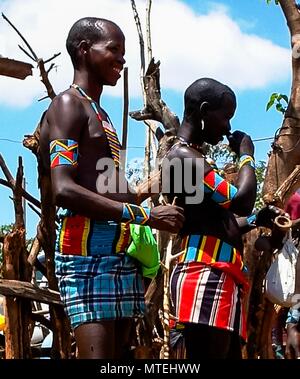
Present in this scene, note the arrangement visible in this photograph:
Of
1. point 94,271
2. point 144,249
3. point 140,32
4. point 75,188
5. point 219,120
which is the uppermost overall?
point 140,32

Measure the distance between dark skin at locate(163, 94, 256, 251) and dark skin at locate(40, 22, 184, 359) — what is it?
0.38 m

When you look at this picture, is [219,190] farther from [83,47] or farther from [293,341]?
[293,341]

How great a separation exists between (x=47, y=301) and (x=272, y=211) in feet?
5.25

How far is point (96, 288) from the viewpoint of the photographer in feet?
10.3

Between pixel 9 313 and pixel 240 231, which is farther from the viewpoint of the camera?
pixel 9 313

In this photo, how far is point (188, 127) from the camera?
150 inches

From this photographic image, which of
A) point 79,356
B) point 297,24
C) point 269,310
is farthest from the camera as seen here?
point 297,24

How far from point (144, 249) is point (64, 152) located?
506 millimetres

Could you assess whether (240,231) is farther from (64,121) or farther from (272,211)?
(64,121)

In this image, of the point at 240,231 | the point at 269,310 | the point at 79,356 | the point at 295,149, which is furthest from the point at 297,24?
the point at 79,356

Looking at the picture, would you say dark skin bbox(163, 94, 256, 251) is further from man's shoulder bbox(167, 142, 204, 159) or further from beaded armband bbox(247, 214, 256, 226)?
beaded armband bbox(247, 214, 256, 226)

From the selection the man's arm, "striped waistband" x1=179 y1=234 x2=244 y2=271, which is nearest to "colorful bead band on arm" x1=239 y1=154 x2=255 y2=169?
"striped waistband" x1=179 y1=234 x2=244 y2=271

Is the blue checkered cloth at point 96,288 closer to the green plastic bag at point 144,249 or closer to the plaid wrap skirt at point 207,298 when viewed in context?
the green plastic bag at point 144,249

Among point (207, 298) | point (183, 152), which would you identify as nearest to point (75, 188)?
point (183, 152)
